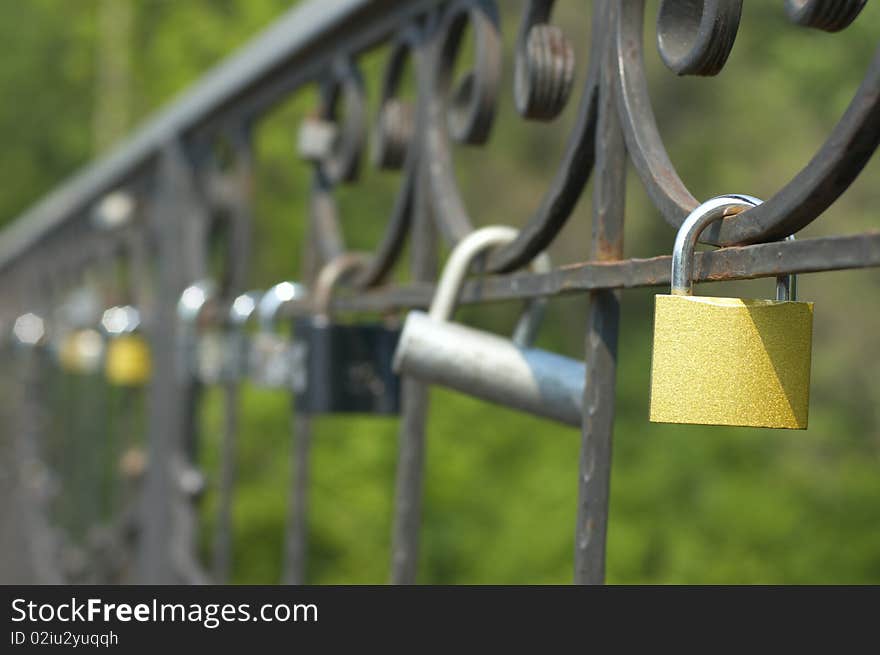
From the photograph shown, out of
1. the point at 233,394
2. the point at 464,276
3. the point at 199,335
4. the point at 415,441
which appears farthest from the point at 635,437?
the point at 464,276

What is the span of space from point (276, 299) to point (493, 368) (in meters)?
0.88

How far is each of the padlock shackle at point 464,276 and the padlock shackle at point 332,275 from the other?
1.61 ft

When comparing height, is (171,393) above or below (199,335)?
below

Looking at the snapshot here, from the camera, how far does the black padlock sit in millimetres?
1410

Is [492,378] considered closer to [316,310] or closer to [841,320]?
[316,310]

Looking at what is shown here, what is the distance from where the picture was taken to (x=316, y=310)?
1.50 m

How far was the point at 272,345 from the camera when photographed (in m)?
1.74

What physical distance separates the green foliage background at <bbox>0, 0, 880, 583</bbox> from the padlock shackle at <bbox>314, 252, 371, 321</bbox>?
6.23 meters

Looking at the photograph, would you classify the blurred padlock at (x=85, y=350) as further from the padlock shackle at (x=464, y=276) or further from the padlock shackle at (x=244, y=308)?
the padlock shackle at (x=464, y=276)

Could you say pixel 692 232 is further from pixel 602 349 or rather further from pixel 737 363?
pixel 602 349

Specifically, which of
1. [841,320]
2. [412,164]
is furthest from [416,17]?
[841,320]

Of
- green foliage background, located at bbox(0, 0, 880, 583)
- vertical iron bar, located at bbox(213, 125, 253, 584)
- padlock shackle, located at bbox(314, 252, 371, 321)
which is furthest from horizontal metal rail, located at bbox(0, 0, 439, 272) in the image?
green foliage background, located at bbox(0, 0, 880, 583)

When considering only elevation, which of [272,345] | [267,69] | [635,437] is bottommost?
[635,437]

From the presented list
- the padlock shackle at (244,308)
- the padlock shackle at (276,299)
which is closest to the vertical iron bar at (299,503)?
the padlock shackle at (276,299)
